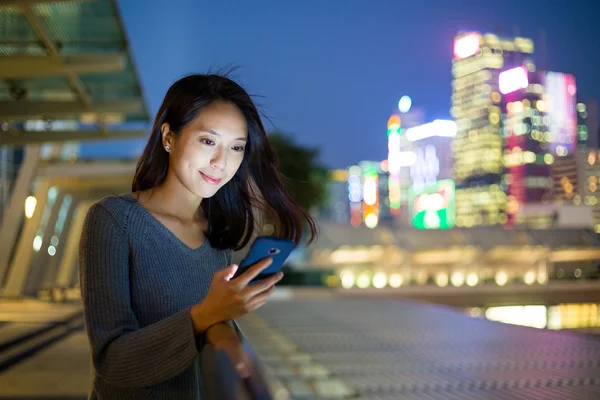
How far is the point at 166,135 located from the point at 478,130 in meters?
120

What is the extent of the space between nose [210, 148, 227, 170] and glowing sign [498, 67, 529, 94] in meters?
73.5

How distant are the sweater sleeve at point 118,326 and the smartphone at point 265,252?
0.50ft

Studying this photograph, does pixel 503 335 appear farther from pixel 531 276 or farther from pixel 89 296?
pixel 531 276

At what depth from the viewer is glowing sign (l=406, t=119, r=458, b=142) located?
137 meters

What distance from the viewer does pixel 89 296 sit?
1360 millimetres

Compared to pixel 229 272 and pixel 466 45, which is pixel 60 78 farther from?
pixel 466 45

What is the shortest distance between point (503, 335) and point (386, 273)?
95.8 ft

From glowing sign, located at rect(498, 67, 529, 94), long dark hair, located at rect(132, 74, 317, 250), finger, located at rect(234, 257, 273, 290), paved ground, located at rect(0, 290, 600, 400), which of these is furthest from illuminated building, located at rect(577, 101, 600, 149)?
glowing sign, located at rect(498, 67, 529, 94)

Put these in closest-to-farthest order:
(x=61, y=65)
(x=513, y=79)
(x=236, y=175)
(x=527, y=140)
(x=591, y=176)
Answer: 1. (x=236, y=175)
2. (x=61, y=65)
3. (x=591, y=176)
4. (x=527, y=140)
5. (x=513, y=79)

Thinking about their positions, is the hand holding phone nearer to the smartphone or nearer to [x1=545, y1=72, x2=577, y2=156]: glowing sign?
the smartphone

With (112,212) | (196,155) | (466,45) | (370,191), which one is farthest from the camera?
(466,45)

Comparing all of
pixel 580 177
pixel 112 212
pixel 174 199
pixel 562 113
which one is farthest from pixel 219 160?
pixel 562 113

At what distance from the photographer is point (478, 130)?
381 ft

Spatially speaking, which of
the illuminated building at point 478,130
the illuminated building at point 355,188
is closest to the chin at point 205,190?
the illuminated building at point 478,130
